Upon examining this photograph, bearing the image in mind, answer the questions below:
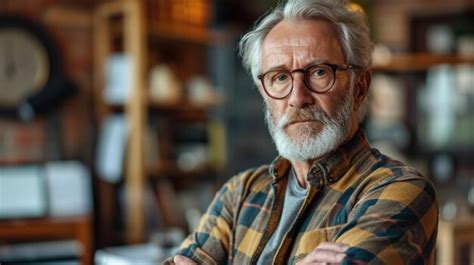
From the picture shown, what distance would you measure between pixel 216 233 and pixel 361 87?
48cm

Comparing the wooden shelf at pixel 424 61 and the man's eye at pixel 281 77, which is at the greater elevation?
the man's eye at pixel 281 77

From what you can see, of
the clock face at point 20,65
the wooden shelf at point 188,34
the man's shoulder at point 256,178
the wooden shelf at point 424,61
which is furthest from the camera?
the wooden shelf at point 424,61

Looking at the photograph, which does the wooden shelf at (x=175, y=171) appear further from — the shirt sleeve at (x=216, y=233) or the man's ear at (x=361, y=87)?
the man's ear at (x=361, y=87)

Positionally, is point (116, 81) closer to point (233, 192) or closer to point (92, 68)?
point (92, 68)

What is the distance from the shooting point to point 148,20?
3.60 m

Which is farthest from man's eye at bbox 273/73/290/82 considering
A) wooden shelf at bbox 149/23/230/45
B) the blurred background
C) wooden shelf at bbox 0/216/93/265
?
wooden shelf at bbox 149/23/230/45

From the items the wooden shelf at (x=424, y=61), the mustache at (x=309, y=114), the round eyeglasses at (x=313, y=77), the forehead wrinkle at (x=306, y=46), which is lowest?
the mustache at (x=309, y=114)

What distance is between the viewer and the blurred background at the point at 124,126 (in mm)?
3025

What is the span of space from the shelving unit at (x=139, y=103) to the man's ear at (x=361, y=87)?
209 cm

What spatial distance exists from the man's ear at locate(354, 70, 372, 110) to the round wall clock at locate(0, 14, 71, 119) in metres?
2.35

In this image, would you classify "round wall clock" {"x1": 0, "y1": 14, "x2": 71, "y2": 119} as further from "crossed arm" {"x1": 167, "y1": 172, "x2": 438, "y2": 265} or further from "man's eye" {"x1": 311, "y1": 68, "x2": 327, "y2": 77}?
"crossed arm" {"x1": 167, "y1": 172, "x2": 438, "y2": 265}

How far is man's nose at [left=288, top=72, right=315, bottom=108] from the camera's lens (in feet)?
4.51

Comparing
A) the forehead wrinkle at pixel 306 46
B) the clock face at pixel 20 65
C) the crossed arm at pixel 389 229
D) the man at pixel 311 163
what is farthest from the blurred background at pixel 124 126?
the crossed arm at pixel 389 229

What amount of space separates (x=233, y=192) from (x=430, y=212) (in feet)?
1.79
